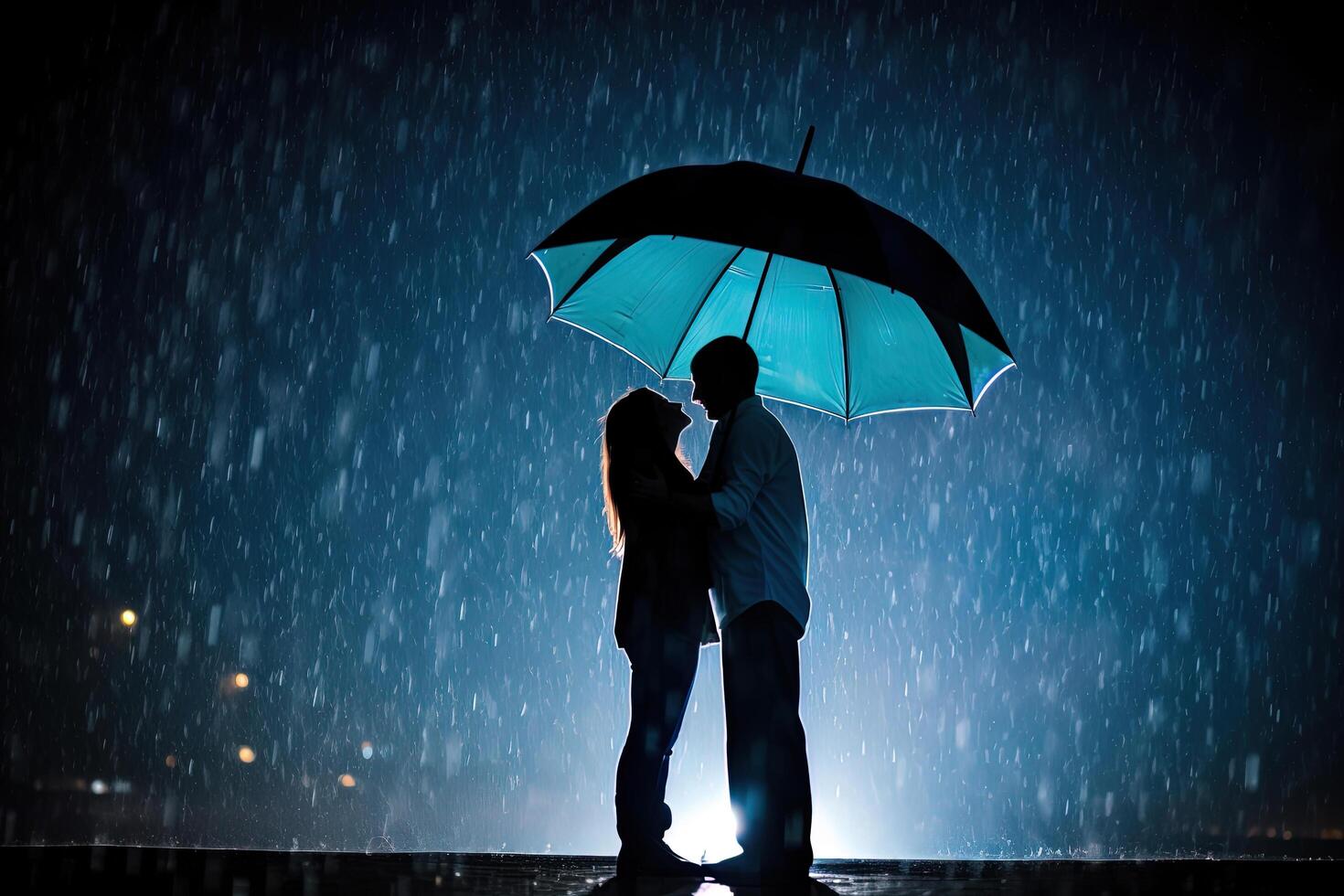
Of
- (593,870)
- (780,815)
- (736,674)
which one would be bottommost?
(593,870)

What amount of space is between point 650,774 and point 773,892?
55 cm

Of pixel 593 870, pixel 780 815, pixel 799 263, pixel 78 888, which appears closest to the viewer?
pixel 78 888

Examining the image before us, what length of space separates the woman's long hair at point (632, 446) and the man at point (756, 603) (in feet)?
0.29

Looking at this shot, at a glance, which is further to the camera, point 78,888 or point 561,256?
point 561,256

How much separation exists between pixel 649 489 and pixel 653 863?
1.30 metres

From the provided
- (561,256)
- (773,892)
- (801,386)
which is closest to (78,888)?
(773,892)

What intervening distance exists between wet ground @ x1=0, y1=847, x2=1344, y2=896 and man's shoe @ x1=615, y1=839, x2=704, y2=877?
0.07 m

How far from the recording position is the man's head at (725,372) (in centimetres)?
358

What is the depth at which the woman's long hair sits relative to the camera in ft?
11.1

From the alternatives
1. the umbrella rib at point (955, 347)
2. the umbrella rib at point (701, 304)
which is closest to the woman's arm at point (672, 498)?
the umbrella rib at point (701, 304)

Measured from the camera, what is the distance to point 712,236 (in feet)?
11.3

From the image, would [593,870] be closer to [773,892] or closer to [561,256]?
[773,892]

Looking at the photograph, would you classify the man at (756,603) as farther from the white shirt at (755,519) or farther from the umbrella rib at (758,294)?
the umbrella rib at (758,294)

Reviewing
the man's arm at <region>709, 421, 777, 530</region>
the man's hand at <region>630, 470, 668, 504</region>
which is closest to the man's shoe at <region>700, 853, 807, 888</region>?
the man's arm at <region>709, 421, 777, 530</region>
